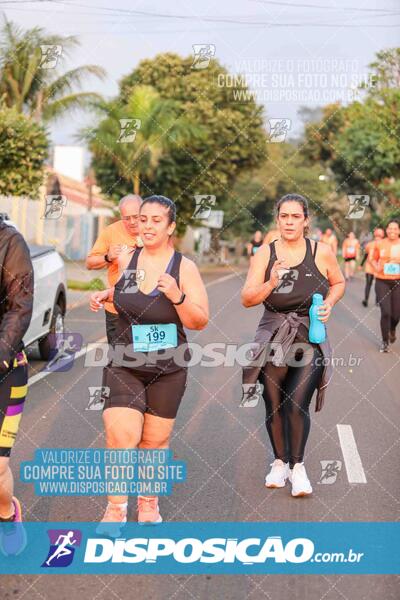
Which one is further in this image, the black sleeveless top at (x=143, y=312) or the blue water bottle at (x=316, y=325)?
the blue water bottle at (x=316, y=325)

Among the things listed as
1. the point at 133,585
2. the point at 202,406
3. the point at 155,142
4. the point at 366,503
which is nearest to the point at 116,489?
the point at 133,585

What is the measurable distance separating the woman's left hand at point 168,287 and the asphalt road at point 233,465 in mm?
1440

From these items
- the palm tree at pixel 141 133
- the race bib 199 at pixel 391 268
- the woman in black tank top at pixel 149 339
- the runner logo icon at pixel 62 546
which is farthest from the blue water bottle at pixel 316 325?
the palm tree at pixel 141 133

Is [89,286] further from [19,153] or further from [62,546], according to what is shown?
[62,546]

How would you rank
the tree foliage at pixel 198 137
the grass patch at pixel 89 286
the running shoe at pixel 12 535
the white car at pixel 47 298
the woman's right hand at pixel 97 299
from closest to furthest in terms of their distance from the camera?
the running shoe at pixel 12 535
the woman's right hand at pixel 97 299
the white car at pixel 47 298
the grass patch at pixel 89 286
the tree foliage at pixel 198 137

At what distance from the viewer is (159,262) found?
17.2 feet

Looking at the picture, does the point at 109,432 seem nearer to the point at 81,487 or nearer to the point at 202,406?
the point at 81,487

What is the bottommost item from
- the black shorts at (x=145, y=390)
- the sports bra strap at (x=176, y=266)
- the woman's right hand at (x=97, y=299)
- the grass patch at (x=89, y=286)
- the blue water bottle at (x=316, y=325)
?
the grass patch at (x=89, y=286)

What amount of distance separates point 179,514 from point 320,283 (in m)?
1.76

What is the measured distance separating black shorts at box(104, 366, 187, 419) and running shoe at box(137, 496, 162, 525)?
1.66ft

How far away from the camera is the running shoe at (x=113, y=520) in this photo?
5.08 metres

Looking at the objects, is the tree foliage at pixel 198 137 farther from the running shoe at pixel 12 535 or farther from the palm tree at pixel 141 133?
the running shoe at pixel 12 535

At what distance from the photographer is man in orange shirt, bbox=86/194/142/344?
24.7ft

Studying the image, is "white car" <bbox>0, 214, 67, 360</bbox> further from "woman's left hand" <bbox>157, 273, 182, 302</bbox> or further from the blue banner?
"woman's left hand" <bbox>157, 273, 182, 302</bbox>
